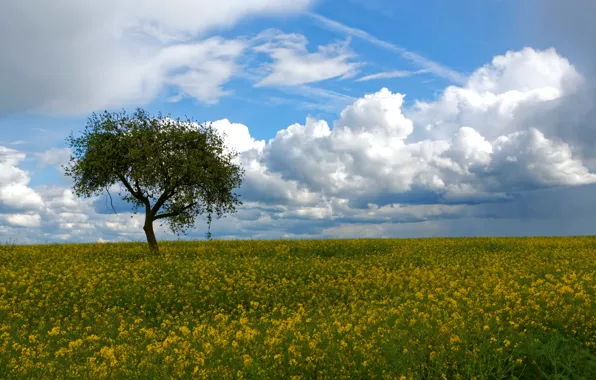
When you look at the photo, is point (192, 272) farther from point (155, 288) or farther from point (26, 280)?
point (26, 280)

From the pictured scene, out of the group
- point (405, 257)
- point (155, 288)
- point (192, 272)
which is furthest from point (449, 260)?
point (155, 288)

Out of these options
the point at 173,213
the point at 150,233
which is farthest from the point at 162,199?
the point at 150,233

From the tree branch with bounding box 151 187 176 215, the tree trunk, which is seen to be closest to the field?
the tree trunk

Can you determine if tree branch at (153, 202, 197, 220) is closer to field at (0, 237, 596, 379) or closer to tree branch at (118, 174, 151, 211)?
tree branch at (118, 174, 151, 211)

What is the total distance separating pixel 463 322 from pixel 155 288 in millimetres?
13538

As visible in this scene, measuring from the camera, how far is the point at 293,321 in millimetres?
13430

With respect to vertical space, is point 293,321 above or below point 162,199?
below

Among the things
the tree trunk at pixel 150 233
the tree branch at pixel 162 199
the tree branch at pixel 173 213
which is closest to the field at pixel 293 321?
the tree trunk at pixel 150 233

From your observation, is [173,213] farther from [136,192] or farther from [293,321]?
[293,321]

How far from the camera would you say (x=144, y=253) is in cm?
3262

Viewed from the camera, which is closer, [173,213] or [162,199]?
[162,199]

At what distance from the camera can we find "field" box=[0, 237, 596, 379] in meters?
10.0

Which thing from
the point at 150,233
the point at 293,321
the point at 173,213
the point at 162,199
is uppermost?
the point at 162,199

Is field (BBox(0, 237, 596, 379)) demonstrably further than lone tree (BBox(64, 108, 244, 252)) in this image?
No
